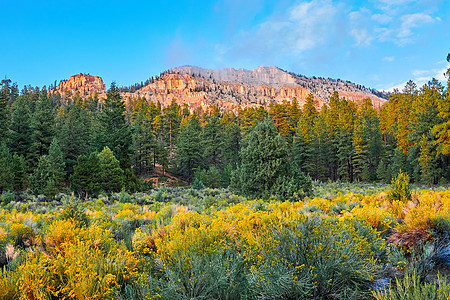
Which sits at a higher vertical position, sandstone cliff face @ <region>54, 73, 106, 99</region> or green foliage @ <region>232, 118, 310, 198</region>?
sandstone cliff face @ <region>54, 73, 106, 99</region>

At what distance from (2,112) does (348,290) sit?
1811 inches

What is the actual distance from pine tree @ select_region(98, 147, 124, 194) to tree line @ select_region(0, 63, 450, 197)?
8 centimetres

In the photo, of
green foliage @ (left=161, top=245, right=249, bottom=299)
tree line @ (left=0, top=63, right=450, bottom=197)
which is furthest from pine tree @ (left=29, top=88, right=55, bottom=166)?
green foliage @ (left=161, top=245, right=249, bottom=299)

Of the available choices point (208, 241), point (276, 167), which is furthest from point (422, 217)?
point (276, 167)

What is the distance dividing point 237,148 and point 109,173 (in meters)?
28.3

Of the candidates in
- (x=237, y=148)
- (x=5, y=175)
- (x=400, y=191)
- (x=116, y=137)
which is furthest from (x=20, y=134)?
(x=400, y=191)

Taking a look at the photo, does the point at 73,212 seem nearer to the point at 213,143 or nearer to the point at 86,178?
the point at 86,178

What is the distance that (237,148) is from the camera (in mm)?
45031

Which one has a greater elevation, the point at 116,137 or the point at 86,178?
the point at 116,137

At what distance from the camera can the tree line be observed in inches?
479

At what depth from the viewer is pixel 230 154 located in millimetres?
44500

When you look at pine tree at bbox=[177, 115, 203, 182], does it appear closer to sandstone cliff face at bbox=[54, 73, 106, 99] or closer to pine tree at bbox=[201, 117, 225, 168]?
pine tree at bbox=[201, 117, 225, 168]

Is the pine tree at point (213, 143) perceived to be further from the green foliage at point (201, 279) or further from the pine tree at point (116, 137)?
the green foliage at point (201, 279)

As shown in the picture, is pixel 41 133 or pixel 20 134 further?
pixel 41 133
